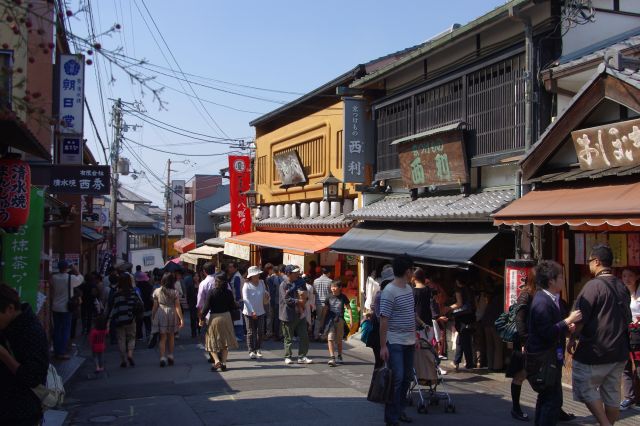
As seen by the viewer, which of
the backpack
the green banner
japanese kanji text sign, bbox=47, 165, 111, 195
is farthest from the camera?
japanese kanji text sign, bbox=47, 165, 111, 195

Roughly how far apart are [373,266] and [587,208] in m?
9.50

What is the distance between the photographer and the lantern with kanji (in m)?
8.54

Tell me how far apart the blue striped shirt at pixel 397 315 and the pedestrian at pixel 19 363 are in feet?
12.4

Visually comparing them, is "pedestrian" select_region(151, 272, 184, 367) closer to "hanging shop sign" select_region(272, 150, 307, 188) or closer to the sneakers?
the sneakers

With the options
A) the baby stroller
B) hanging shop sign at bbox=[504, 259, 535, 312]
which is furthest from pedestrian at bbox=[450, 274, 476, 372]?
the baby stroller

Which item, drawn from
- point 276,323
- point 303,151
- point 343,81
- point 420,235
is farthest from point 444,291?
point 303,151

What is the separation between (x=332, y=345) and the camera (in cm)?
1245

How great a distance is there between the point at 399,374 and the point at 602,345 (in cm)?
222

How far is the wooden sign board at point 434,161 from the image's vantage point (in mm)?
13625

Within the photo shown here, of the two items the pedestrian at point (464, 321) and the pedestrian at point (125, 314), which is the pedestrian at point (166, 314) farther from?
the pedestrian at point (464, 321)

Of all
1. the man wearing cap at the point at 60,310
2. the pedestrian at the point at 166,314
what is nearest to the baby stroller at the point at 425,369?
the pedestrian at the point at 166,314

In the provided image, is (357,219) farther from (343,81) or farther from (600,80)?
(600,80)

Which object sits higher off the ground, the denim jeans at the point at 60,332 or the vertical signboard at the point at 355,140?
the vertical signboard at the point at 355,140

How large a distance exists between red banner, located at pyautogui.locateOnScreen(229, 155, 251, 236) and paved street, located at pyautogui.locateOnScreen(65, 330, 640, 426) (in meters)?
16.7
